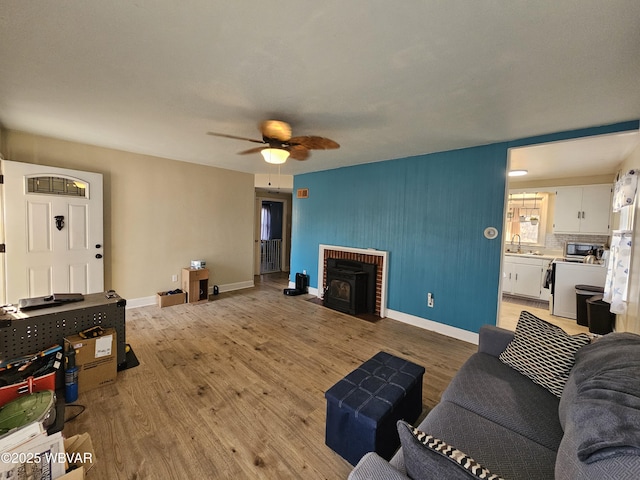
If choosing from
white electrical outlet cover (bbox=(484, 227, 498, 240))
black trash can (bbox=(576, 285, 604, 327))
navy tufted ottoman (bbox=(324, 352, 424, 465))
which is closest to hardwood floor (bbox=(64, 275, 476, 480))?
navy tufted ottoman (bbox=(324, 352, 424, 465))

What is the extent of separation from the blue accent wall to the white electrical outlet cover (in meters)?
0.04

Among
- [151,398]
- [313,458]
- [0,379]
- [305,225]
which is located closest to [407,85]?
[313,458]

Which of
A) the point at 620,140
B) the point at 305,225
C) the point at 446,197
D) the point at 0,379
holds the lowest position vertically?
the point at 0,379

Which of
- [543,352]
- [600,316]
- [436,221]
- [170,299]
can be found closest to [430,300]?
[436,221]

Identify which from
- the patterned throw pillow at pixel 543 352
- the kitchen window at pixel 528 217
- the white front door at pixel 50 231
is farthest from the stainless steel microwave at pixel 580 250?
the white front door at pixel 50 231

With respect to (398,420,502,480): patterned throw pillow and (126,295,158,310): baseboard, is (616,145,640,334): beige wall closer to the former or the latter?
(398,420,502,480): patterned throw pillow

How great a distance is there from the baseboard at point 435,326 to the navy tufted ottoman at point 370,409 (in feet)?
6.55

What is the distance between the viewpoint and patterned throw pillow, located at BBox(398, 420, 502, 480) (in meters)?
0.78

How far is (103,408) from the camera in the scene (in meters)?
2.05

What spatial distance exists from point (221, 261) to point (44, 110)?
3.34 meters

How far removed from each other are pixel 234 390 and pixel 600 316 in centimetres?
471

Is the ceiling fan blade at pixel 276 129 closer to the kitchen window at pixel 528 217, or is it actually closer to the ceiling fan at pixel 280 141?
the ceiling fan at pixel 280 141

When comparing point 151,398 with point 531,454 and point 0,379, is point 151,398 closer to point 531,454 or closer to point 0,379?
point 0,379

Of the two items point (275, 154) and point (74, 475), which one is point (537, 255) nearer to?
point (275, 154)
